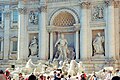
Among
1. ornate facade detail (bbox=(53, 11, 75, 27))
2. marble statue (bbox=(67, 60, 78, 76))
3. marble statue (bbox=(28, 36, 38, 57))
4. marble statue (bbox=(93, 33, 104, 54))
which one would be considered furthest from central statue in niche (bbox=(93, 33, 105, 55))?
marble statue (bbox=(28, 36, 38, 57))

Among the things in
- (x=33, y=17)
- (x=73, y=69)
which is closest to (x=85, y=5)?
(x=33, y=17)

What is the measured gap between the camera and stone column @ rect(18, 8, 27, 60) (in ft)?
93.7

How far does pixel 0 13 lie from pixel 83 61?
38.0 feet

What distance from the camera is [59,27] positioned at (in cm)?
2809

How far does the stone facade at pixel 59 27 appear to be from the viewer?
25.8 meters

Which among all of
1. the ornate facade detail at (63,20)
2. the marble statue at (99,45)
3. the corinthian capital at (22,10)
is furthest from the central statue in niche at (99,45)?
the corinthian capital at (22,10)

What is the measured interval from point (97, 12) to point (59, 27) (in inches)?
163

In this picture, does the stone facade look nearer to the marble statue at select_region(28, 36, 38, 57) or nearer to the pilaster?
the pilaster

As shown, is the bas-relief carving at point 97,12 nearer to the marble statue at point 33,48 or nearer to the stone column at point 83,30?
the stone column at point 83,30

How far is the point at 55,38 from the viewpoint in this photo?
28.5m

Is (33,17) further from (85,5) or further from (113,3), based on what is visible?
(113,3)

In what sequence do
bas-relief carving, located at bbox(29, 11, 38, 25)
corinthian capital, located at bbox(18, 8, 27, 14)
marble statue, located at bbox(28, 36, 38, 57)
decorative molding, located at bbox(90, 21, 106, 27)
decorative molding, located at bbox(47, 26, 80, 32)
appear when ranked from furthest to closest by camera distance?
corinthian capital, located at bbox(18, 8, 27, 14) → bas-relief carving, located at bbox(29, 11, 38, 25) → marble statue, located at bbox(28, 36, 38, 57) → decorative molding, located at bbox(47, 26, 80, 32) → decorative molding, located at bbox(90, 21, 106, 27)

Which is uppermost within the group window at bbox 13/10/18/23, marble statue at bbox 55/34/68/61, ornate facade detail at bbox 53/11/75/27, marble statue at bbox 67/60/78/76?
window at bbox 13/10/18/23

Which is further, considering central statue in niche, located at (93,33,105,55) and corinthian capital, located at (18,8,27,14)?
corinthian capital, located at (18,8,27,14)
